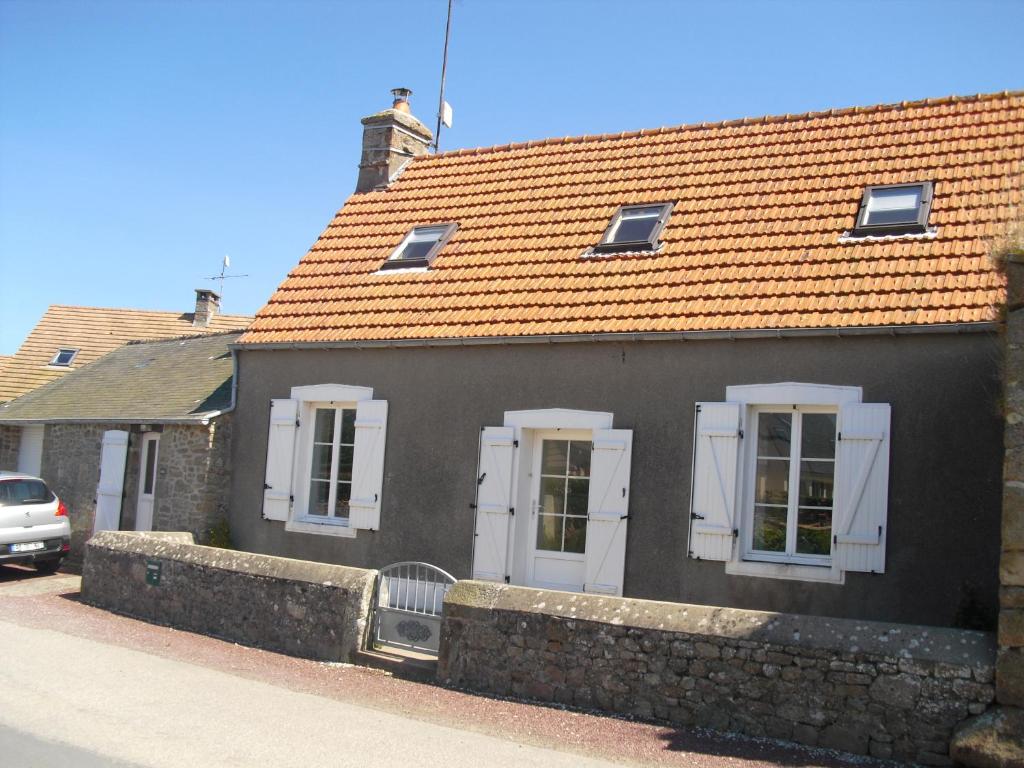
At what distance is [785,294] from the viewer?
10398 millimetres

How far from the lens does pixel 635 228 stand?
12.5 metres

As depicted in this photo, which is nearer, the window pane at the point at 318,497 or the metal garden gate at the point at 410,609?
the metal garden gate at the point at 410,609

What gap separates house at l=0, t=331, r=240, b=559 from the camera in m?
14.2

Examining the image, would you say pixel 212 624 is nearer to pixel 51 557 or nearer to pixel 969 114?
pixel 51 557

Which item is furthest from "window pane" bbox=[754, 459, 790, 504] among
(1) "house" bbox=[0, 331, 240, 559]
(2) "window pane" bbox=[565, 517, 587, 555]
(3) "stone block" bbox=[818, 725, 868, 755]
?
(1) "house" bbox=[0, 331, 240, 559]

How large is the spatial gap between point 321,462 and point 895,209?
761 centimetres

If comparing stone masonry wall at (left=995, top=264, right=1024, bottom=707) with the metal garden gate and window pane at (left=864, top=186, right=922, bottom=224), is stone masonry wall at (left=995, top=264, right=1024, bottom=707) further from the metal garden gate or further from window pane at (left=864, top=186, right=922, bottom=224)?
the metal garden gate

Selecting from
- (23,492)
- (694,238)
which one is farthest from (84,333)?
(694,238)

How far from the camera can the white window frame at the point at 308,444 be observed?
1295 cm

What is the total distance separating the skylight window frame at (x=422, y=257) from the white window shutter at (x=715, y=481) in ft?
16.1

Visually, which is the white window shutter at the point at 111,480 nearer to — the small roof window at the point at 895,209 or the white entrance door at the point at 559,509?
the white entrance door at the point at 559,509

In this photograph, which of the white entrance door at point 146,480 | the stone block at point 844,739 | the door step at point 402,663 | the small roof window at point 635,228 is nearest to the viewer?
the stone block at point 844,739

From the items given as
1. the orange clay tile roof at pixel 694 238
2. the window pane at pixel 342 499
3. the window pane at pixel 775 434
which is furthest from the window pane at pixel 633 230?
the window pane at pixel 342 499

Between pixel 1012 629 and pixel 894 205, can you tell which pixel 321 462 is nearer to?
pixel 894 205
